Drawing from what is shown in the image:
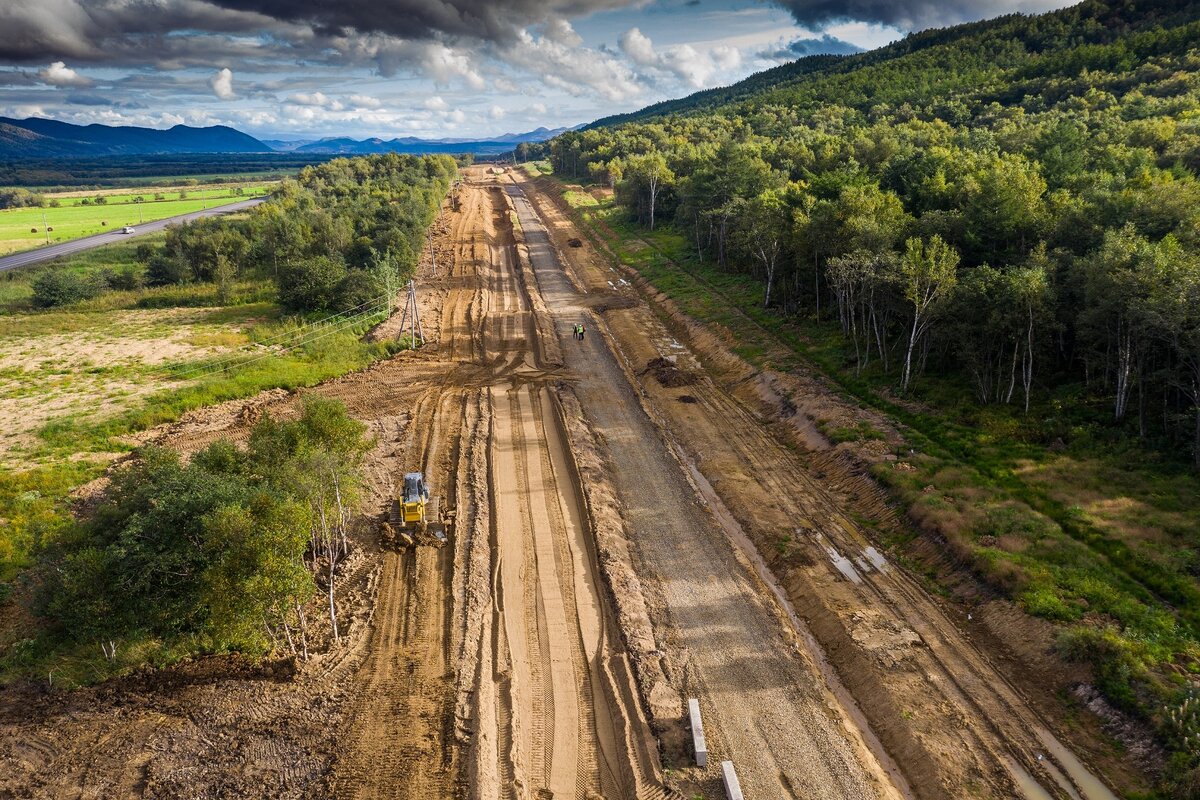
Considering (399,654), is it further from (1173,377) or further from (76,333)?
(76,333)

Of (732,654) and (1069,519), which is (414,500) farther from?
(1069,519)

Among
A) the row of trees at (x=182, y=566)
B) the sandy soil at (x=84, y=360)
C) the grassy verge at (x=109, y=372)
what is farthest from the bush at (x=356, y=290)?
the row of trees at (x=182, y=566)

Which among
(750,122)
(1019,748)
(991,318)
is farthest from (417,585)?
(750,122)

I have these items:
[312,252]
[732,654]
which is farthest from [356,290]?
[732,654]

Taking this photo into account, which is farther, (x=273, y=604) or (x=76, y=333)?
(x=76, y=333)

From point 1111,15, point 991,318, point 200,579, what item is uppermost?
point 1111,15

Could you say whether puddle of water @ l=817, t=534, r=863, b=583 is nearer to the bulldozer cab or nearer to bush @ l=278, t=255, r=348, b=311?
the bulldozer cab

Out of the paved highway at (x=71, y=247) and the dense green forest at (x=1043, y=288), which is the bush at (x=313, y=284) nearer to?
the dense green forest at (x=1043, y=288)

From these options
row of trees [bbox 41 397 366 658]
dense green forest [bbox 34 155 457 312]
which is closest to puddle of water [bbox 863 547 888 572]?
row of trees [bbox 41 397 366 658]

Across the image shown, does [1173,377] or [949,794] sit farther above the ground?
[1173,377]
